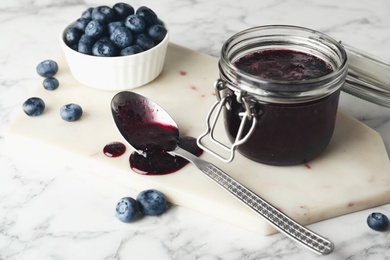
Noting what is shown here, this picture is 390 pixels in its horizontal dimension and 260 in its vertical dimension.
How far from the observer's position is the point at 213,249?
49.3 inches

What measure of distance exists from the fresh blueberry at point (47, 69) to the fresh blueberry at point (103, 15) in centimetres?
17

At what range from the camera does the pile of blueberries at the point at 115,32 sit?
5.37 feet

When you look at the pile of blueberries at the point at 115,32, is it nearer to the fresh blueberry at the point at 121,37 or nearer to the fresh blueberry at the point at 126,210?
the fresh blueberry at the point at 121,37

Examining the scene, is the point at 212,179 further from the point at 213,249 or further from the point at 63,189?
the point at 63,189

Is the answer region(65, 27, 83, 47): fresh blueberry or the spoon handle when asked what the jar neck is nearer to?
the spoon handle

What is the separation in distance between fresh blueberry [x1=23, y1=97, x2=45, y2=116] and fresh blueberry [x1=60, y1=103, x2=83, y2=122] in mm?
56

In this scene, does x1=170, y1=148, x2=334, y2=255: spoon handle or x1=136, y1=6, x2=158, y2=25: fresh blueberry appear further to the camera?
x1=136, y1=6, x2=158, y2=25: fresh blueberry

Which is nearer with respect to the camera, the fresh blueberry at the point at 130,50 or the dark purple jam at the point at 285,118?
the dark purple jam at the point at 285,118

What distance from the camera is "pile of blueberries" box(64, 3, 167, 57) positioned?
164 centimetres

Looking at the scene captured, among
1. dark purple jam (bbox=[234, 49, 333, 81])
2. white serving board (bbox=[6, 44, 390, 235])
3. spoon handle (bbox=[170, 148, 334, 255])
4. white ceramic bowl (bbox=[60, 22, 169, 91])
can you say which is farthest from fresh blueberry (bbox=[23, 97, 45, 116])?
dark purple jam (bbox=[234, 49, 333, 81])

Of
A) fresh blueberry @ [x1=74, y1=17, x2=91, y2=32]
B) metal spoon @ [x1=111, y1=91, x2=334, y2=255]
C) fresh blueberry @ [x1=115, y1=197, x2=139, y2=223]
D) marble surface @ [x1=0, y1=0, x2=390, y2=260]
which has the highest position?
fresh blueberry @ [x1=74, y1=17, x2=91, y2=32]

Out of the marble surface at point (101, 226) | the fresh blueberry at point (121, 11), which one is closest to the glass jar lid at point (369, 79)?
the marble surface at point (101, 226)

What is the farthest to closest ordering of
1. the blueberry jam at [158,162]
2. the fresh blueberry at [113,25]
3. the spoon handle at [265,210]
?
the fresh blueberry at [113,25]
the blueberry jam at [158,162]
the spoon handle at [265,210]

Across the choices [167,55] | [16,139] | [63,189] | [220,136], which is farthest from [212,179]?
[167,55]
